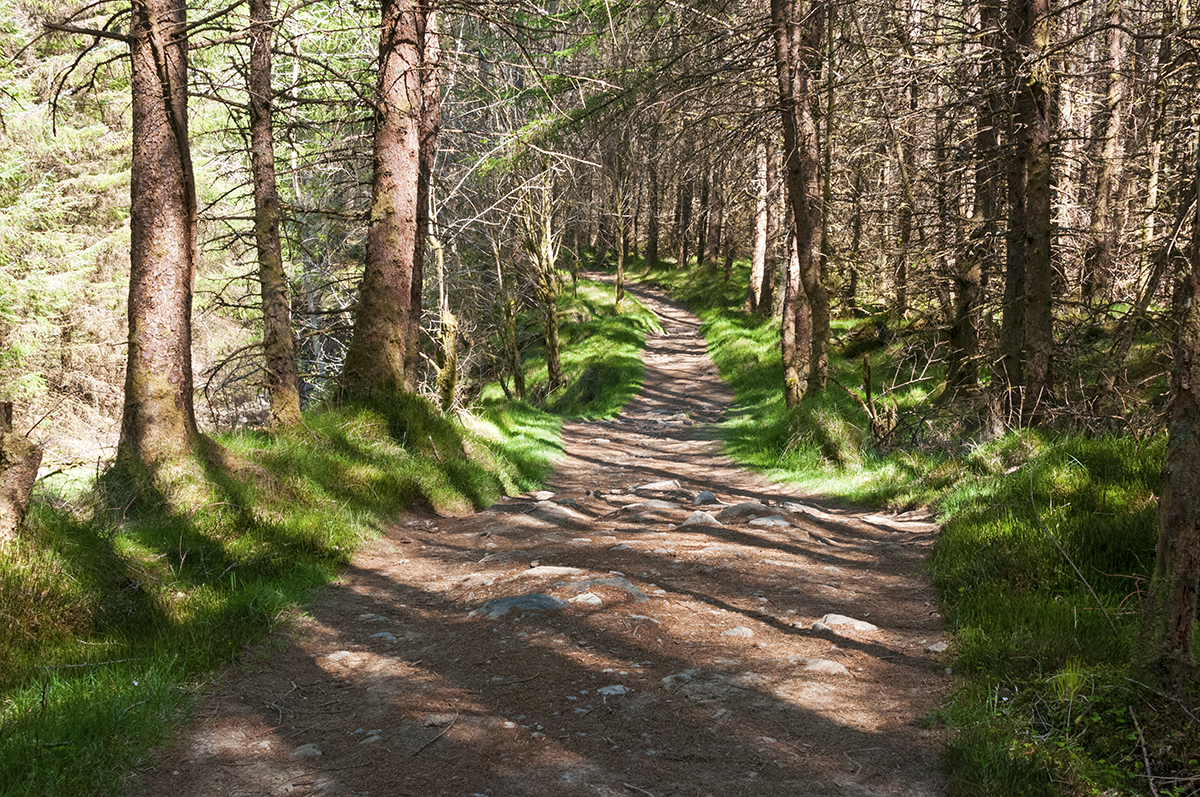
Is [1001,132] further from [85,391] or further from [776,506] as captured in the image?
[85,391]

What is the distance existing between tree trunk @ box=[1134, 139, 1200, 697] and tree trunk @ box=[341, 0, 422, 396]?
7499mm

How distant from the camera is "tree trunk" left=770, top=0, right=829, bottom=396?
1112cm

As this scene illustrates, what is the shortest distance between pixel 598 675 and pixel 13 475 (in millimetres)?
3305

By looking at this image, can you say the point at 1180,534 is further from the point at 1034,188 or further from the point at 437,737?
the point at 1034,188

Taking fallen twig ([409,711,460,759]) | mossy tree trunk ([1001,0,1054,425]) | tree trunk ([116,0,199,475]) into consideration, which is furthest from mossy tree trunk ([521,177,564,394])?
fallen twig ([409,711,460,759])

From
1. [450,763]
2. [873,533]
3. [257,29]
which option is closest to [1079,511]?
[873,533]

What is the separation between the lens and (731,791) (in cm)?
299

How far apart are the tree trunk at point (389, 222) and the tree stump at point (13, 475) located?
460 centimetres

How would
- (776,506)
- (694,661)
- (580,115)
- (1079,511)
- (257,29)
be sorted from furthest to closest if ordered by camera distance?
(580,115) → (776,506) → (257,29) → (1079,511) → (694,661)

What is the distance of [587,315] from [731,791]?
93.6 ft

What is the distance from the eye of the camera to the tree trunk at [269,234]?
8016 mm

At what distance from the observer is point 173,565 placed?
4.91 m

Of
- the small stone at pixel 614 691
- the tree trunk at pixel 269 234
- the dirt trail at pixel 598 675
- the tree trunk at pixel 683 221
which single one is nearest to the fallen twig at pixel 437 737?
the dirt trail at pixel 598 675

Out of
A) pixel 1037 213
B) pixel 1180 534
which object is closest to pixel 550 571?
pixel 1180 534
